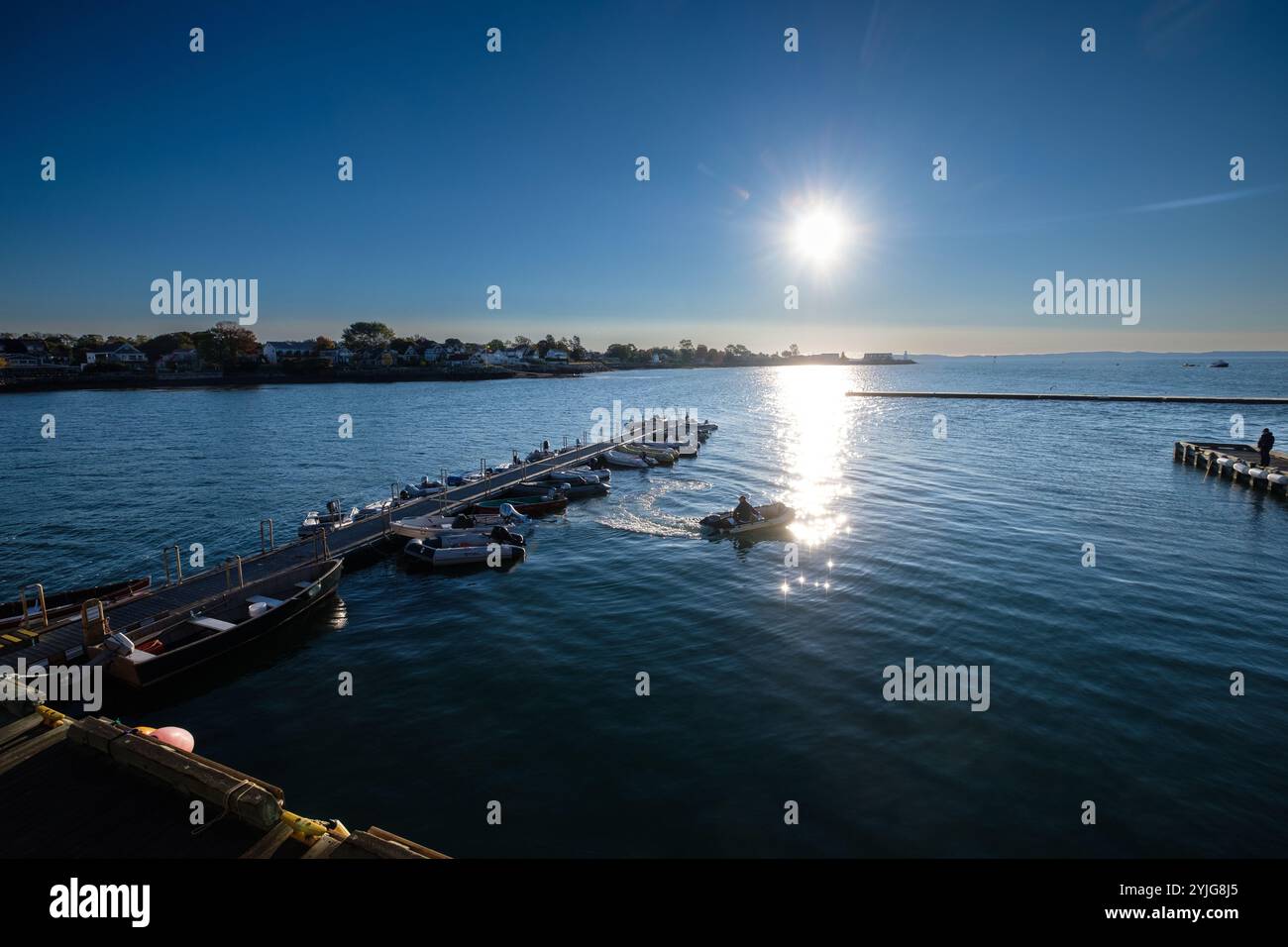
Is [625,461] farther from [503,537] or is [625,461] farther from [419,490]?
[503,537]

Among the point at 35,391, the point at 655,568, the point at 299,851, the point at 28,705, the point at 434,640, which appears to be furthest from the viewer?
the point at 35,391

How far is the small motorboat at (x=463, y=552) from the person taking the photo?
32.9 m

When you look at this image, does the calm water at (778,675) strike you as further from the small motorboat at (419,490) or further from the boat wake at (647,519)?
the small motorboat at (419,490)

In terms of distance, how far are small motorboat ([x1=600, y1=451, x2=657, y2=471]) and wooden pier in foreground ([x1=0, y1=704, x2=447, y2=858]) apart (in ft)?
174

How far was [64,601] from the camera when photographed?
2539 centimetres

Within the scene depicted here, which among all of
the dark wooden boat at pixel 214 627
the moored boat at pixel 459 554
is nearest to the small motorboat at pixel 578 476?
the moored boat at pixel 459 554

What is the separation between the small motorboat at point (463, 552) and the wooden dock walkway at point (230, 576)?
3369mm

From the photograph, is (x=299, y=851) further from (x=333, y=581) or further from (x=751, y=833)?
(x=333, y=581)

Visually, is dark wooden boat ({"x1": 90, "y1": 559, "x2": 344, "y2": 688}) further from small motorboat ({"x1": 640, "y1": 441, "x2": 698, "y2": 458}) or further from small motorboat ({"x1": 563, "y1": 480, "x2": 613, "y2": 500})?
small motorboat ({"x1": 640, "y1": 441, "x2": 698, "y2": 458})

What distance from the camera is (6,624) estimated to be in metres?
22.2

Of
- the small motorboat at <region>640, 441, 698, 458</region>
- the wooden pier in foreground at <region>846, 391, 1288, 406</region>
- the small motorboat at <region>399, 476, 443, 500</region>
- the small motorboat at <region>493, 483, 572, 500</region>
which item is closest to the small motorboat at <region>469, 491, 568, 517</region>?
the small motorboat at <region>493, 483, 572, 500</region>

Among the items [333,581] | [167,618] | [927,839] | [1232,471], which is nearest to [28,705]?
[167,618]

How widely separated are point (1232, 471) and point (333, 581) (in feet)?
229

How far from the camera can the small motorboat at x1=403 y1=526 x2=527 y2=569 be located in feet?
108
